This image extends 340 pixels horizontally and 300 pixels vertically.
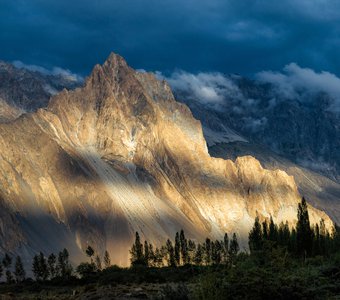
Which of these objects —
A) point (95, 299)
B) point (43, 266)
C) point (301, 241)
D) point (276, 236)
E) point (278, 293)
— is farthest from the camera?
point (276, 236)

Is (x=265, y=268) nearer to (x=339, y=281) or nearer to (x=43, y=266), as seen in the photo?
(x=339, y=281)

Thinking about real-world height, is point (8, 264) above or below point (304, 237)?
above

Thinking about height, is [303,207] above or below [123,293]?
above

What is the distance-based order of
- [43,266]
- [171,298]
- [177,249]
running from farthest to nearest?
1. [177,249]
2. [43,266]
3. [171,298]

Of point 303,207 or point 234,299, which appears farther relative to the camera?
point 303,207

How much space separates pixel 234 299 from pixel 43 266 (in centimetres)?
13196

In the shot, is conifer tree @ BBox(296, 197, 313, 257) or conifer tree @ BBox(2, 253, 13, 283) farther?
conifer tree @ BBox(2, 253, 13, 283)

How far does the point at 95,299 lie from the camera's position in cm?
3766

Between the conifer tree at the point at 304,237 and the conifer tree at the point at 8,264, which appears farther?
the conifer tree at the point at 8,264

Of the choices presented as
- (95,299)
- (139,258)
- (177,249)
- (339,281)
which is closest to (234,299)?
(339,281)

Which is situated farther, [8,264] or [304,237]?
[8,264]

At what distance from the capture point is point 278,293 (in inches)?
1078

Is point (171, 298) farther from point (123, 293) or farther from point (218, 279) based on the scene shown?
point (123, 293)

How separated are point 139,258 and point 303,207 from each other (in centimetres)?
5404
